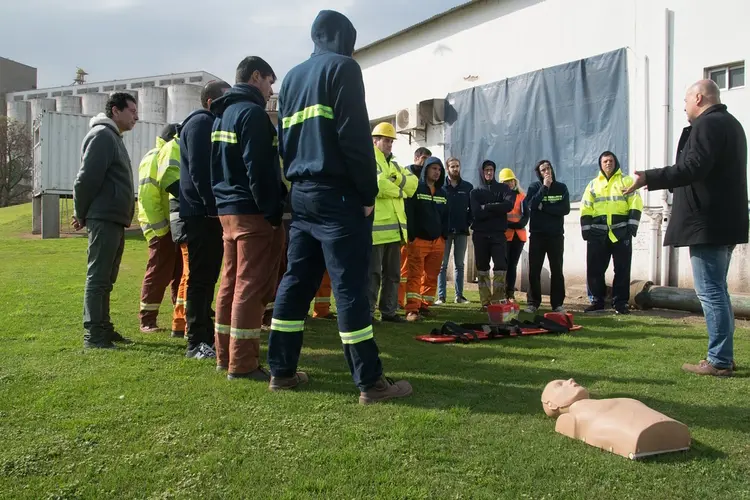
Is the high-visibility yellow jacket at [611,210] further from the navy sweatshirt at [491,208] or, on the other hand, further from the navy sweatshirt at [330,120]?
the navy sweatshirt at [330,120]

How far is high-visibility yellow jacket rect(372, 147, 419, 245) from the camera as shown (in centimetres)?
685

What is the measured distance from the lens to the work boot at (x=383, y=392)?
367 cm

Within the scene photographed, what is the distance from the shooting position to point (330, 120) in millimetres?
3752

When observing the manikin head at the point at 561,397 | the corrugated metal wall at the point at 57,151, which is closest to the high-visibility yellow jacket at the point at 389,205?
the manikin head at the point at 561,397

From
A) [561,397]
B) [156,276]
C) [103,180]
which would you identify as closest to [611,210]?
[561,397]

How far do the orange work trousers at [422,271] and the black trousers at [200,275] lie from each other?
3138 millimetres

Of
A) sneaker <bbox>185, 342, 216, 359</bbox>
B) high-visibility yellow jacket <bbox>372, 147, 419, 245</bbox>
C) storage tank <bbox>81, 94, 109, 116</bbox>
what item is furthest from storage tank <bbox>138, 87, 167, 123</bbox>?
sneaker <bbox>185, 342, 216, 359</bbox>

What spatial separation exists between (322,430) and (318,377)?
117 cm

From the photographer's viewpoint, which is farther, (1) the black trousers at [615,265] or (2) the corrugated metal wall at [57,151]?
(2) the corrugated metal wall at [57,151]

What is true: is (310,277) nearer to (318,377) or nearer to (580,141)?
(318,377)

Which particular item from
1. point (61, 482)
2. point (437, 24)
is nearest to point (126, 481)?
point (61, 482)

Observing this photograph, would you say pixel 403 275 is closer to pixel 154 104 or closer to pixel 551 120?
pixel 551 120

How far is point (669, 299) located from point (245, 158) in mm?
6943

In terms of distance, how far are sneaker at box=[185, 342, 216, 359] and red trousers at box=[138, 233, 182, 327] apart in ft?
4.95
